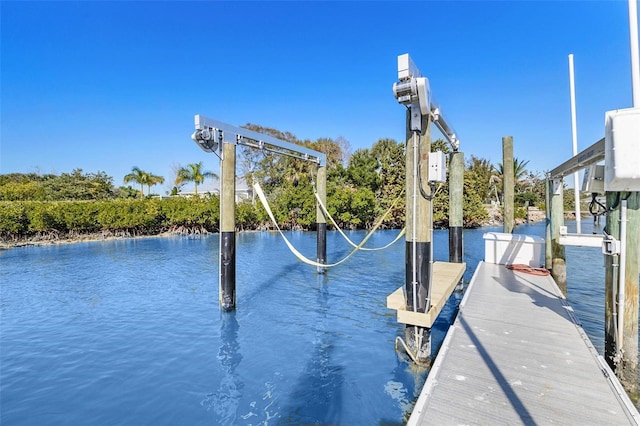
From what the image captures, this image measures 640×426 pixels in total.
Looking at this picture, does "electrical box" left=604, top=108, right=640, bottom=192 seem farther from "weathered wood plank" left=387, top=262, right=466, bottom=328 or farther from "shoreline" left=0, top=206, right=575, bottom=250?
"shoreline" left=0, top=206, right=575, bottom=250

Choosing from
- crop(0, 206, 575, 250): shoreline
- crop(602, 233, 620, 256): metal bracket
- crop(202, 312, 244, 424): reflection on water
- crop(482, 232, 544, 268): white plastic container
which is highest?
crop(602, 233, 620, 256): metal bracket

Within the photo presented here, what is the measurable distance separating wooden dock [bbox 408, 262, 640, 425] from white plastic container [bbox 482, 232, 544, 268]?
291 centimetres

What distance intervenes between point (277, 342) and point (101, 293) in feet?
17.4

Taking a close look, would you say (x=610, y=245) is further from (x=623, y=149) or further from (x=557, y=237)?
(x=557, y=237)

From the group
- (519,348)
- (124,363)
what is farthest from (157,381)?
(519,348)

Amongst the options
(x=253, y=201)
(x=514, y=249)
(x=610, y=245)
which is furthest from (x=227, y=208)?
(x=253, y=201)

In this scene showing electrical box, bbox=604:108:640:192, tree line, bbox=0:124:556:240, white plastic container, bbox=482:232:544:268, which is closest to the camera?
electrical box, bbox=604:108:640:192

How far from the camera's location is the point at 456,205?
6762 millimetres

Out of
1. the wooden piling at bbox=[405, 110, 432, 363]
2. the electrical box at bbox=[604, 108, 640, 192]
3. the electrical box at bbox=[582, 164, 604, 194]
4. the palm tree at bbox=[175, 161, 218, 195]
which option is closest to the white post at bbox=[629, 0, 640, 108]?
the electrical box at bbox=[604, 108, 640, 192]

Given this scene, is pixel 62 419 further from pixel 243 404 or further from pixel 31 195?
pixel 31 195

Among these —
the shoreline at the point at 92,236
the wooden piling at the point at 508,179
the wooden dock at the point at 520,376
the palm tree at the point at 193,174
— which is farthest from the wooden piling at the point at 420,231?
the palm tree at the point at 193,174

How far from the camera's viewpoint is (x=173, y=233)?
21797mm

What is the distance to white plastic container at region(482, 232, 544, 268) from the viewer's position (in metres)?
6.71

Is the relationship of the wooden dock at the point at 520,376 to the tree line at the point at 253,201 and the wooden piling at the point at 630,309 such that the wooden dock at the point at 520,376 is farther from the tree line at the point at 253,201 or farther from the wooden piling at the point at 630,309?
the tree line at the point at 253,201
